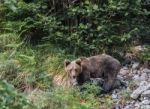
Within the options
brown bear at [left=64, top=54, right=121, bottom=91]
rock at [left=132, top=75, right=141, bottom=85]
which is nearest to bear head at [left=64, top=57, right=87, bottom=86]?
brown bear at [left=64, top=54, right=121, bottom=91]

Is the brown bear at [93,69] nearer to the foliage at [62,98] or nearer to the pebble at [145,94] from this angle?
the foliage at [62,98]

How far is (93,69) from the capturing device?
7.47 meters

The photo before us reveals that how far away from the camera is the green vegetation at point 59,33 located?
810cm

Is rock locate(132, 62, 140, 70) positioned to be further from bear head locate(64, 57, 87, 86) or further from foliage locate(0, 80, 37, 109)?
foliage locate(0, 80, 37, 109)

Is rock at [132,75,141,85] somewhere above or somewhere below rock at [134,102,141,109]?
above

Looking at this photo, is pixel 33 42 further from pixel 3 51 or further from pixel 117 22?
pixel 117 22

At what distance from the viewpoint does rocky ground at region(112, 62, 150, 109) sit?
23.0 feet

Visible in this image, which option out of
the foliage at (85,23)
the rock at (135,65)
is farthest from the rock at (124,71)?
the foliage at (85,23)

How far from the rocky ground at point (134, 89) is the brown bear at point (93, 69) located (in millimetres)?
273

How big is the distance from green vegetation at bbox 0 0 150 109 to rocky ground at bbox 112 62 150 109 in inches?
14.8

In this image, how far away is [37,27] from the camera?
352 inches

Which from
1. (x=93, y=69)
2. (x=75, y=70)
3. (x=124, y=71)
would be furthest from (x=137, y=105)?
(x=124, y=71)

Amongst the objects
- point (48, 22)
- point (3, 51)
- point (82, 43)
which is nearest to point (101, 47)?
point (82, 43)

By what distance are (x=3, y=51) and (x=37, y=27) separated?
2.80ft
